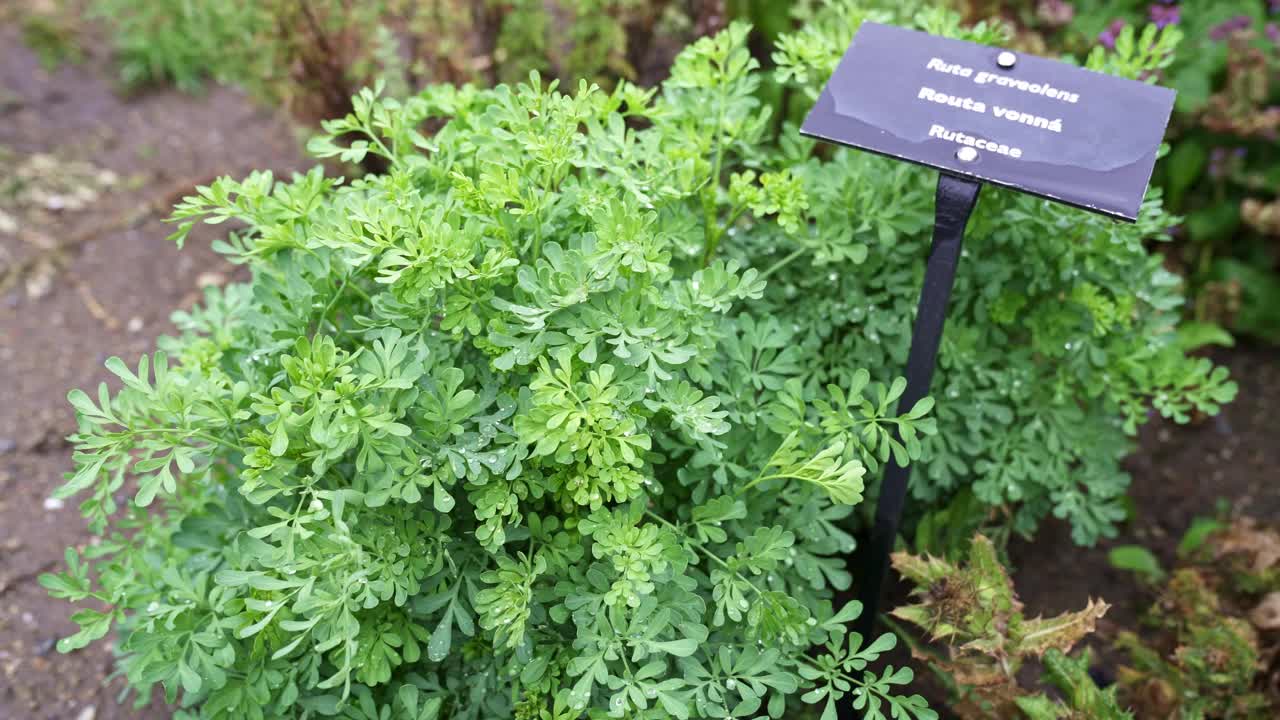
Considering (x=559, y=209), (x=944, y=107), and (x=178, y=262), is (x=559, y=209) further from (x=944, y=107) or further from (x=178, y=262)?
(x=178, y=262)

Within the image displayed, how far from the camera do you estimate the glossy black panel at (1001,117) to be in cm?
178

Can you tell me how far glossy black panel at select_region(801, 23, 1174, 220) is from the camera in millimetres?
1778

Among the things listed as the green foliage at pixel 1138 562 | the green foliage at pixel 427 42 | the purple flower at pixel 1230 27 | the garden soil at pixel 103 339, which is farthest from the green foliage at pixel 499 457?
the purple flower at pixel 1230 27

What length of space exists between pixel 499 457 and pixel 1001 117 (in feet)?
4.02

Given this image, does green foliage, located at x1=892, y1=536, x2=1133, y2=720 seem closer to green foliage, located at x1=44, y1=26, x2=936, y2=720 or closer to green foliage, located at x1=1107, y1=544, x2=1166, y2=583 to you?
green foliage, located at x1=44, y1=26, x2=936, y2=720

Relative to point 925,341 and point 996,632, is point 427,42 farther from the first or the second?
point 996,632

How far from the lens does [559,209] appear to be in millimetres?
1873

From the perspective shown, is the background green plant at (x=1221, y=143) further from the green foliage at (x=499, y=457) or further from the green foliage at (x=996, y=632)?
the green foliage at (x=499, y=457)

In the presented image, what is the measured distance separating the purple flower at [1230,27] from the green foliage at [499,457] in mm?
2452

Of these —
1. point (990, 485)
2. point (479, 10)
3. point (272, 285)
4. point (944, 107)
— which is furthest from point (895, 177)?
point (479, 10)

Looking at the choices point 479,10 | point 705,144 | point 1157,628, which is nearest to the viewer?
point 705,144

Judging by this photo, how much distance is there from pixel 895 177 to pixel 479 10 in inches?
89.8

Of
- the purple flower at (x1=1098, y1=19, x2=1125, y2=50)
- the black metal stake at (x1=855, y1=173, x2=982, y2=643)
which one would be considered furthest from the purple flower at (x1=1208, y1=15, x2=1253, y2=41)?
the black metal stake at (x1=855, y1=173, x2=982, y2=643)

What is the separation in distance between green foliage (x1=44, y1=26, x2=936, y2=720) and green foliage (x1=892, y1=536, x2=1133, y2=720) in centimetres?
22
